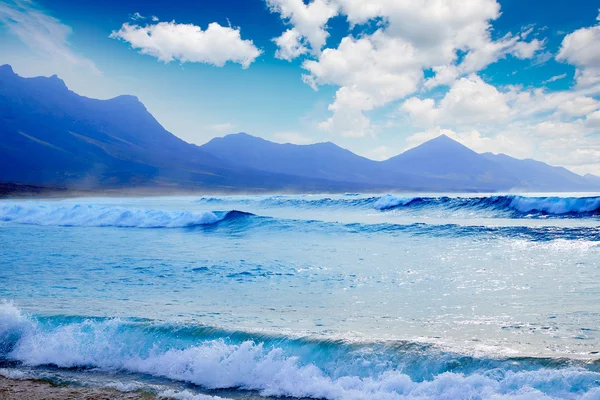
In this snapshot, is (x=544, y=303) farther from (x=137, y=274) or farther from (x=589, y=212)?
(x=589, y=212)

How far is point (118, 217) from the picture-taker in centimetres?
2602

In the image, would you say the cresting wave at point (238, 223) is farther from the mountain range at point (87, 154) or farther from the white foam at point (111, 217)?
the mountain range at point (87, 154)

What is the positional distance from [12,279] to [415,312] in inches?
367

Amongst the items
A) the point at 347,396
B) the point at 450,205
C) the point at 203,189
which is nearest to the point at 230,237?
the point at 347,396

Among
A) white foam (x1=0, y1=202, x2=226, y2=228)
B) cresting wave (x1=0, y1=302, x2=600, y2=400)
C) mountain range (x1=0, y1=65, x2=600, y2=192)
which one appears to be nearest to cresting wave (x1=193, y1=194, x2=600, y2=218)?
white foam (x1=0, y1=202, x2=226, y2=228)

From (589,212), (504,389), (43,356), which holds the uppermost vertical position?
(589,212)

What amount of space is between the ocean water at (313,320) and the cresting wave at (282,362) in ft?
0.06

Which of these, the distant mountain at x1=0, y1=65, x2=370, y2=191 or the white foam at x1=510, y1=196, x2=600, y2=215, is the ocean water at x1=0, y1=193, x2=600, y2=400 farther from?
the distant mountain at x1=0, y1=65, x2=370, y2=191

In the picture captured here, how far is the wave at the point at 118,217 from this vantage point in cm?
2481

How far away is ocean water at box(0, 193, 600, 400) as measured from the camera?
4.62m

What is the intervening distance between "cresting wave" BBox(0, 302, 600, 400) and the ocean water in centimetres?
2

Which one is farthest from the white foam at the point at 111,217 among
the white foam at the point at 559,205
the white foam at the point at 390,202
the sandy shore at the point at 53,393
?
the white foam at the point at 559,205

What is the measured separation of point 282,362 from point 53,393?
8.89ft

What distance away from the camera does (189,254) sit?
13742 millimetres
